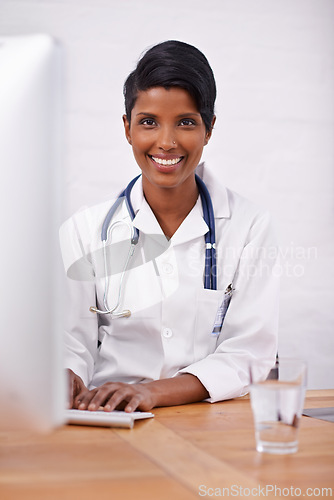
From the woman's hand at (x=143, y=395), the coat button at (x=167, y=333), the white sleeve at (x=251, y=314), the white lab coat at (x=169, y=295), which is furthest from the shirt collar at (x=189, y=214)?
the woman's hand at (x=143, y=395)

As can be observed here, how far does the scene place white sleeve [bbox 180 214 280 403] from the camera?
50.9 inches

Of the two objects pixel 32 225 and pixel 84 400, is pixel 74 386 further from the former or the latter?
pixel 32 225

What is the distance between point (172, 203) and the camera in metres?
1.63

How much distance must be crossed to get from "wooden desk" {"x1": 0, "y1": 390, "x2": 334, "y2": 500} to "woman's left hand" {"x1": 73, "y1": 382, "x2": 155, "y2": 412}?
0.31ft

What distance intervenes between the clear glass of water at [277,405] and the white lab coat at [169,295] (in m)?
0.59

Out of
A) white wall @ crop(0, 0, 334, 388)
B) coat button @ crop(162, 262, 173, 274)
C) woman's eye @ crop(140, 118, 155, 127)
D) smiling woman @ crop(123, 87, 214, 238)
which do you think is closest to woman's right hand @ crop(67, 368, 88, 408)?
coat button @ crop(162, 262, 173, 274)

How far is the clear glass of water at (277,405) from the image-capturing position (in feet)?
2.54

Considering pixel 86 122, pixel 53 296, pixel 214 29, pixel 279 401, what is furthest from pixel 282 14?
pixel 53 296

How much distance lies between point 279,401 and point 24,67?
47 cm

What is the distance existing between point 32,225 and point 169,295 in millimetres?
956

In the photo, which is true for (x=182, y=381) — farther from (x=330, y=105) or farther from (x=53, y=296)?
(x=330, y=105)

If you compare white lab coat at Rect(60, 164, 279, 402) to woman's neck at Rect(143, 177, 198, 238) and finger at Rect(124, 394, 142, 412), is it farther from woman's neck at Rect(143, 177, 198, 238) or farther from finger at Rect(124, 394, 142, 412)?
finger at Rect(124, 394, 142, 412)

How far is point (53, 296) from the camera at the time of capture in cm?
55

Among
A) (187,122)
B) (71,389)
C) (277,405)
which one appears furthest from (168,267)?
(277,405)
